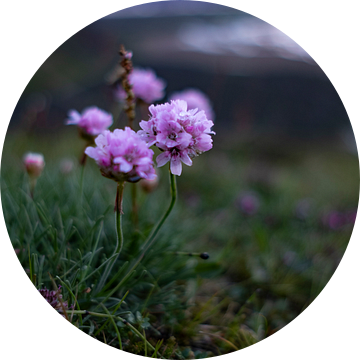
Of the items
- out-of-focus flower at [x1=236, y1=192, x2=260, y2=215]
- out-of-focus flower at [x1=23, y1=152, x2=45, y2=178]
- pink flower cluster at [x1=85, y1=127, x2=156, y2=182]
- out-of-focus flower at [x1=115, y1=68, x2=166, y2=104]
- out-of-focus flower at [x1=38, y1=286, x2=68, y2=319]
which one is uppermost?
out-of-focus flower at [x1=115, y1=68, x2=166, y2=104]

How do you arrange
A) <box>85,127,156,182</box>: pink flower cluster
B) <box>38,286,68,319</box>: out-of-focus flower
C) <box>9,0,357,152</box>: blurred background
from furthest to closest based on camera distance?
<box>9,0,357,152</box>: blurred background
<box>38,286,68,319</box>: out-of-focus flower
<box>85,127,156,182</box>: pink flower cluster

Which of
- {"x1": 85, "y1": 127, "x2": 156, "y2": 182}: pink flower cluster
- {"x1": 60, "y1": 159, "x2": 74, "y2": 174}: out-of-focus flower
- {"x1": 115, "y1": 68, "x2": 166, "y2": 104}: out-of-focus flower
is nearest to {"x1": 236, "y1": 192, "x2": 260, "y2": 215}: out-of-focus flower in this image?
{"x1": 115, "y1": 68, "x2": 166, "y2": 104}: out-of-focus flower

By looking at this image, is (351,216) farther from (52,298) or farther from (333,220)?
(52,298)

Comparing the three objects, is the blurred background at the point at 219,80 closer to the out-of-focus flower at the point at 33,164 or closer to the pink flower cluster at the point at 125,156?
the out-of-focus flower at the point at 33,164

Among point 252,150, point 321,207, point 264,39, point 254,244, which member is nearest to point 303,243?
point 254,244

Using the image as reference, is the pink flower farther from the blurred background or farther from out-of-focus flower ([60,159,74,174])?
the blurred background

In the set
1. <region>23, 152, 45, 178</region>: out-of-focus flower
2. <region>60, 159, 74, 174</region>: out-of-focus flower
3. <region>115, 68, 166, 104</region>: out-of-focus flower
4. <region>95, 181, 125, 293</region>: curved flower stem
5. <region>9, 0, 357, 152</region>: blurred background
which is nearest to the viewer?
<region>95, 181, 125, 293</region>: curved flower stem
